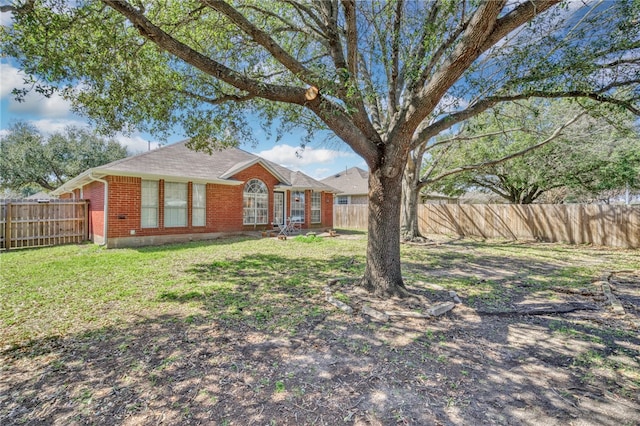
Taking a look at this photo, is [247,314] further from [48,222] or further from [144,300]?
[48,222]

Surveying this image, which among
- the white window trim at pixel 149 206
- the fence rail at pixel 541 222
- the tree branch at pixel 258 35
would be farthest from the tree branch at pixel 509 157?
the white window trim at pixel 149 206

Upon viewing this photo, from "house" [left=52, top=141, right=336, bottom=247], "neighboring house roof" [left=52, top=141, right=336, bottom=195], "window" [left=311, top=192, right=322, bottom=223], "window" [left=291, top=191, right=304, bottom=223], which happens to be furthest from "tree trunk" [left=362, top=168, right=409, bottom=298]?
"window" [left=311, top=192, right=322, bottom=223]

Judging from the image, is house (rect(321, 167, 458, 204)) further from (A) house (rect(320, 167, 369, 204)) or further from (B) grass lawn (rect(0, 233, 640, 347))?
(B) grass lawn (rect(0, 233, 640, 347))

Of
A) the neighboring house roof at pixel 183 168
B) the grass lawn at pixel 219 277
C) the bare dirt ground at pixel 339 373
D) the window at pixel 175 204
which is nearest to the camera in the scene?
the bare dirt ground at pixel 339 373

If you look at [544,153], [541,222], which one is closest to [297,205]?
[541,222]

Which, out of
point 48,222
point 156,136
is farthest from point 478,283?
point 48,222

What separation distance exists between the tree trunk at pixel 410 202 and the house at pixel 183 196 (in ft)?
18.7

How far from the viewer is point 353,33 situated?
189 inches

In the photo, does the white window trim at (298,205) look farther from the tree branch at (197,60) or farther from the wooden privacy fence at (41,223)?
the tree branch at (197,60)

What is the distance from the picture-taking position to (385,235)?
4883 millimetres

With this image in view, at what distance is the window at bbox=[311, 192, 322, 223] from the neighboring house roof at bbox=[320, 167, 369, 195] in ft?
24.6

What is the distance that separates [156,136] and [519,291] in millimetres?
8948

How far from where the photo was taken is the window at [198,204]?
12172 mm

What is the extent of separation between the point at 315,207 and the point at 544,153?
11963 millimetres
